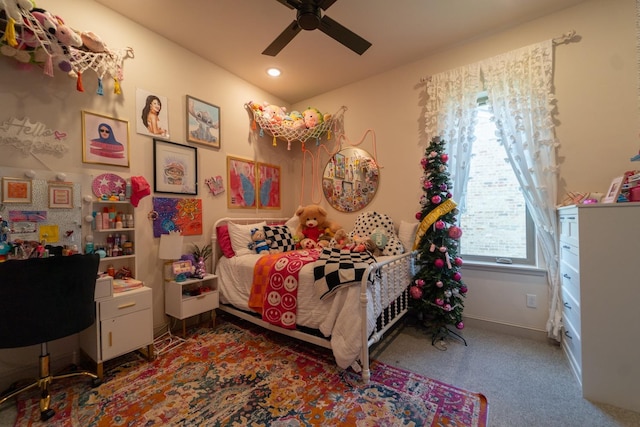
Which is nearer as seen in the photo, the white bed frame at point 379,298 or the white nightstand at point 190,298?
the white bed frame at point 379,298

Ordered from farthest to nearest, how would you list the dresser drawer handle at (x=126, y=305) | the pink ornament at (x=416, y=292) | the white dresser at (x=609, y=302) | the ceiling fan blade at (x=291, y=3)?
1. the pink ornament at (x=416, y=292)
2. the dresser drawer handle at (x=126, y=305)
3. the ceiling fan blade at (x=291, y=3)
4. the white dresser at (x=609, y=302)

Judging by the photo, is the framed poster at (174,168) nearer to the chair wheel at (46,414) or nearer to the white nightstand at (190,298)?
the white nightstand at (190,298)

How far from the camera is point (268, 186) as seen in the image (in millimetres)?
3688

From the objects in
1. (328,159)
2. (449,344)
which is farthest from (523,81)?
(449,344)

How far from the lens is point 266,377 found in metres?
1.86

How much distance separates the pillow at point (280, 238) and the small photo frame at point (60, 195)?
65.9 inches

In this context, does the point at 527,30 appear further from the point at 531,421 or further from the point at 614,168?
the point at 531,421

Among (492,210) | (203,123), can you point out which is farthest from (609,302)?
(203,123)

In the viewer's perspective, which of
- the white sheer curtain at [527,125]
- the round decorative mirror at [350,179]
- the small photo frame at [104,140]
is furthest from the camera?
the round decorative mirror at [350,179]

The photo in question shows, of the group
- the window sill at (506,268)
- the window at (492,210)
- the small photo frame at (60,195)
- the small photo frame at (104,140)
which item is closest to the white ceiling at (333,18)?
the window at (492,210)

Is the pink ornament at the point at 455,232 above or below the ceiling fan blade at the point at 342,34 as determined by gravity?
below

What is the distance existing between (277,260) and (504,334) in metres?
2.32

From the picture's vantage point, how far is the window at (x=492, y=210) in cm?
251

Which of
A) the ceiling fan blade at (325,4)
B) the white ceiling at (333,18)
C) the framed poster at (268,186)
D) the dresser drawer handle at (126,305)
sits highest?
the white ceiling at (333,18)
